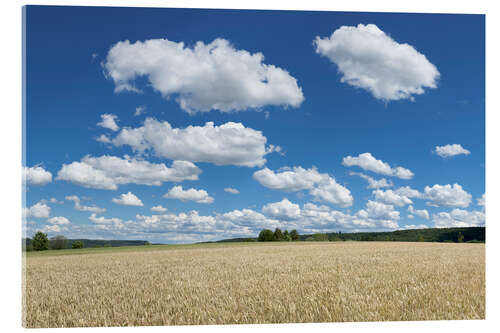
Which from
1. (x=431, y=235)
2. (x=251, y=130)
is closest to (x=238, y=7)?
(x=251, y=130)

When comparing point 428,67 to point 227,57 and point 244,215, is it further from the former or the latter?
point 244,215

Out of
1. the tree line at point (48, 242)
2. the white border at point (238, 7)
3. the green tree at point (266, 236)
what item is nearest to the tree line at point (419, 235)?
the green tree at point (266, 236)

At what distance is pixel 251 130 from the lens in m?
6.53

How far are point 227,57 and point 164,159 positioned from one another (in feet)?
6.88

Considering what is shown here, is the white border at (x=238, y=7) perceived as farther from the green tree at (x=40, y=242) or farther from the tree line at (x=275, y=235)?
the tree line at (x=275, y=235)

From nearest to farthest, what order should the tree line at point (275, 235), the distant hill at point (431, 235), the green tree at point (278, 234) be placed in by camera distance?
the distant hill at point (431, 235) < the green tree at point (278, 234) < the tree line at point (275, 235)

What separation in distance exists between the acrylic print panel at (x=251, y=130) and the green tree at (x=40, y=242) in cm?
4

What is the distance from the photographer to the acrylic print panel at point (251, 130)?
228 inches

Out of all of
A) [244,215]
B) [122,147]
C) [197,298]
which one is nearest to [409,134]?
[244,215]

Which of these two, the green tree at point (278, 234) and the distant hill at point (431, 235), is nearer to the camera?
the distant hill at point (431, 235)

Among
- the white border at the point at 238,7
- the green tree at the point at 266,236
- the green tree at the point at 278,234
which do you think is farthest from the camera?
the green tree at the point at 266,236

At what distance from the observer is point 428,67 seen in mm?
6527

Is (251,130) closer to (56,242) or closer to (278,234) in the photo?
(278,234)

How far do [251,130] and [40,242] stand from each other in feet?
12.8
